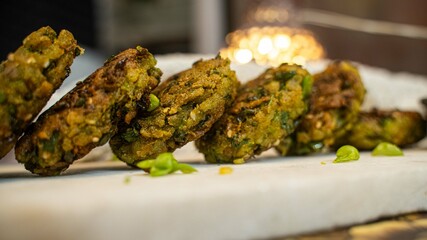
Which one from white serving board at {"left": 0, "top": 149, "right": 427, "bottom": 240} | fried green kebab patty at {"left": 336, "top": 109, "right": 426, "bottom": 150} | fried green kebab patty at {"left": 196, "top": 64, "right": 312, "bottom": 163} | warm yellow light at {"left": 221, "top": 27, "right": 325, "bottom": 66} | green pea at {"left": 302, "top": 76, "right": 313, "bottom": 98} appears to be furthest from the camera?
warm yellow light at {"left": 221, "top": 27, "right": 325, "bottom": 66}

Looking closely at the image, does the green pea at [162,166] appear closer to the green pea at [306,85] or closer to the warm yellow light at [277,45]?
the green pea at [306,85]

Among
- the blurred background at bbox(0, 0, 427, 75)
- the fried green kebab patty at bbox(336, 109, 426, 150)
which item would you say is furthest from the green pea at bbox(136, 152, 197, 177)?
the blurred background at bbox(0, 0, 427, 75)

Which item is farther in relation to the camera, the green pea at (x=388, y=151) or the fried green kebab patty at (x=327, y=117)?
the fried green kebab patty at (x=327, y=117)

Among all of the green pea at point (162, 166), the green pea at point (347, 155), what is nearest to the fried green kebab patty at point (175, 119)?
the green pea at point (162, 166)

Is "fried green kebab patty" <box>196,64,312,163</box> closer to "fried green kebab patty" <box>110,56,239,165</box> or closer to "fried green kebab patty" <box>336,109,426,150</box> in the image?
"fried green kebab patty" <box>110,56,239,165</box>

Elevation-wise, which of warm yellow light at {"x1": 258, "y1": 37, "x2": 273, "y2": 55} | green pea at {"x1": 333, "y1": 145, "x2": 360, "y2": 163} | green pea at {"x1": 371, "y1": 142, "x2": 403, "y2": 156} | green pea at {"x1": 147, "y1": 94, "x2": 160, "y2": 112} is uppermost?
green pea at {"x1": 147, "y1": 94, "x2": 160, "y2": 112}

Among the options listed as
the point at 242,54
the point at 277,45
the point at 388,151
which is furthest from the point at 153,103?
the point at 242,54

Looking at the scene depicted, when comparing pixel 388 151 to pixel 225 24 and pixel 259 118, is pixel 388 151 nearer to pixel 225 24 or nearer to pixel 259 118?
pixel 259 118
